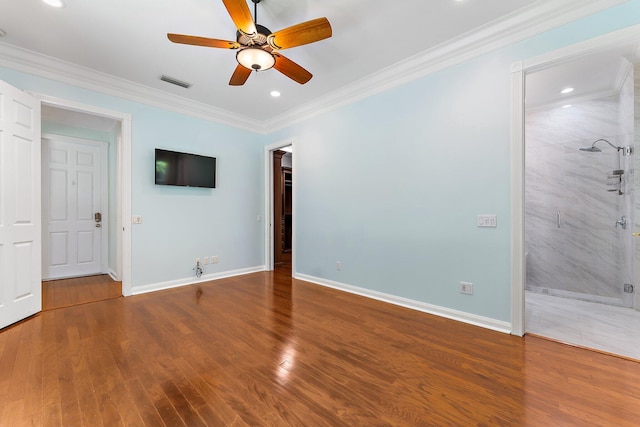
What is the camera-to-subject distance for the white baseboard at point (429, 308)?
2.58 m

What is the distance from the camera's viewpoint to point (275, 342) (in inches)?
92.7

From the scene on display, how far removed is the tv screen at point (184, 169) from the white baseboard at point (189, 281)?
1512mm

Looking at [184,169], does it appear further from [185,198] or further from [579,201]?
[579,201]

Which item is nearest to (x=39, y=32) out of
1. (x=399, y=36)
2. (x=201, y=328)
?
(x=201, y=328)

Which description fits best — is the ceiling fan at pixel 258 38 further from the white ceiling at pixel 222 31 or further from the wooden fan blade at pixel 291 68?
the white ceiling at pixel 222 31

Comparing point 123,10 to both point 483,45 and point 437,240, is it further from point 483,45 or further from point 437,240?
point 437,240

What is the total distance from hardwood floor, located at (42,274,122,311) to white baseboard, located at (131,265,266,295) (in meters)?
0.27

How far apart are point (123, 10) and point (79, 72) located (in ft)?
5.15

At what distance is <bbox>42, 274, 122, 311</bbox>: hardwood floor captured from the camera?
3426mm

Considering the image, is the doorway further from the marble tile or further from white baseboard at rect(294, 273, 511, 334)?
the marble tile

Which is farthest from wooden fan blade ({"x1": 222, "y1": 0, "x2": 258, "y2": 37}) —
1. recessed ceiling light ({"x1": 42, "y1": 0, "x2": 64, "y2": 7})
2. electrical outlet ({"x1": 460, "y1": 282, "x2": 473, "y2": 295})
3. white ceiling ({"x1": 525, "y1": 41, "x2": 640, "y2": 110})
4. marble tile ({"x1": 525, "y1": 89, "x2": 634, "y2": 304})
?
marble tile ({"x1": 525, "y1": 89, "x2": 634, "y2": 304})

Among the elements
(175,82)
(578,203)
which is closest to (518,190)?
(578,203)

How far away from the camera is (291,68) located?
2633mm

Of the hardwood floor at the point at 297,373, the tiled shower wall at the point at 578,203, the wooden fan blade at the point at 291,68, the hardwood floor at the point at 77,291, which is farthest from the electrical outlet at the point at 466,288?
the hardwood floor at the point at 77,291
